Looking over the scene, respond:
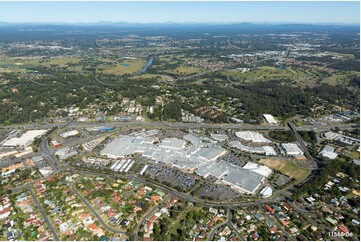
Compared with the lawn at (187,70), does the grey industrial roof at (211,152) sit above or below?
above

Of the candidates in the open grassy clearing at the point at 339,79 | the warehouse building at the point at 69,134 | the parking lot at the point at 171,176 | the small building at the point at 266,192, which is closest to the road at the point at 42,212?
the parking lot at the point at 171,176

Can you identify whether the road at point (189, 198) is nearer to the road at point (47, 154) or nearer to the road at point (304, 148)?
the road at point (47, 154)

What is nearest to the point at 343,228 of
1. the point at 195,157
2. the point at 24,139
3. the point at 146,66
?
the point at 195,157

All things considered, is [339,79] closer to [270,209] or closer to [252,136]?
[252,136]

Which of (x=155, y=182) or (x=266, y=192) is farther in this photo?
(x=155, y=182)

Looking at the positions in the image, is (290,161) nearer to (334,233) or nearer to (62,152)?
(334,233)

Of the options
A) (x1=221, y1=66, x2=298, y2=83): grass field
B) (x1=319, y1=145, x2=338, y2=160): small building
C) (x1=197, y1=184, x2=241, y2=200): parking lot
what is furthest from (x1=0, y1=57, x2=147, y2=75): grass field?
(x1=197, y1=184, x2=241, y2=200): parking lot

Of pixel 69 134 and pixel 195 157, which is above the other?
→ pixel 195 157

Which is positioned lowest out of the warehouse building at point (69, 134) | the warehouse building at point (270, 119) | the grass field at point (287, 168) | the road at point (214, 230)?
the warehouse building at point (270, 119)

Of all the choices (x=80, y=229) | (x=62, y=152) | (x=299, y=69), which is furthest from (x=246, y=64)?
(x=80, y=229)
